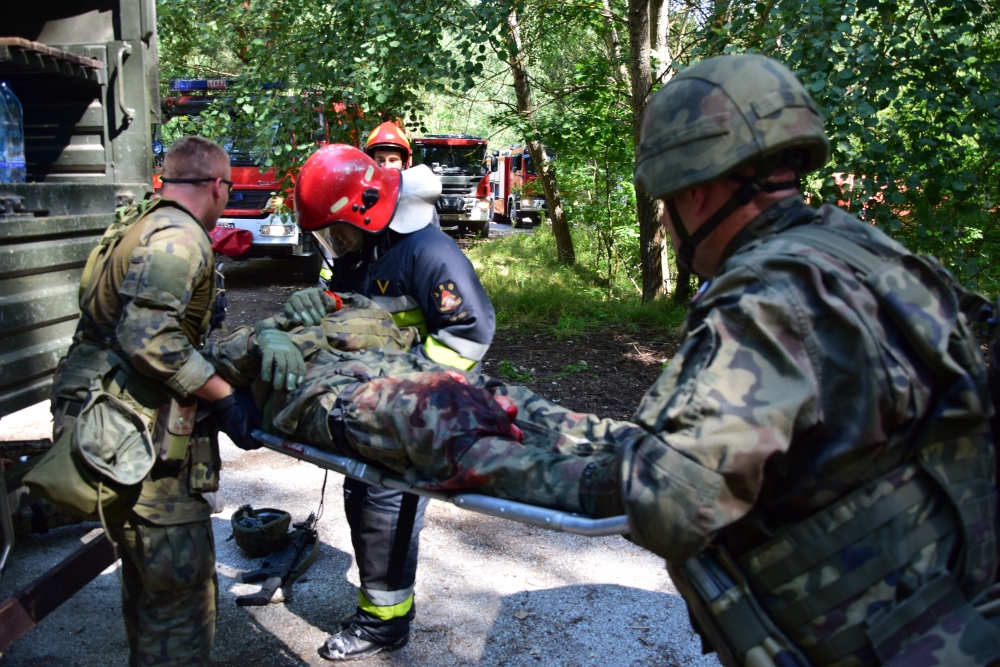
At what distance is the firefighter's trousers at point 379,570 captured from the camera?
3113mm

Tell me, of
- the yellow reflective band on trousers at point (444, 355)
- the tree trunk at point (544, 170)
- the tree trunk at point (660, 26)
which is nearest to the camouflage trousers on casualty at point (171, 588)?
the yellow reflective band on trousers at point (444, 355)

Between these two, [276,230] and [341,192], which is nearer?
[341,192]

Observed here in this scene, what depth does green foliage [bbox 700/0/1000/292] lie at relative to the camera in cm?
408

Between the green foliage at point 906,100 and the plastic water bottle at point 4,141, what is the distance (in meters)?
3.80

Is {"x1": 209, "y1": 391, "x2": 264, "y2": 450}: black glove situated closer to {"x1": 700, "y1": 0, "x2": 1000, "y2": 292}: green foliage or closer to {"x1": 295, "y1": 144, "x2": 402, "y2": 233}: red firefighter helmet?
{"x1": 295, "y1": 144, "x2": 402, "y2": 233}: red firefighter helmet

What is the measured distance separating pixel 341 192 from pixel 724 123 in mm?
1715

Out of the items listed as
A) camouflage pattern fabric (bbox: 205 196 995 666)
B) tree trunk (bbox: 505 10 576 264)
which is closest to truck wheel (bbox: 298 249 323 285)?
tree trunk (bbox: 505 10 576 264)

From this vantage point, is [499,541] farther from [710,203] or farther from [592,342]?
[592,342]

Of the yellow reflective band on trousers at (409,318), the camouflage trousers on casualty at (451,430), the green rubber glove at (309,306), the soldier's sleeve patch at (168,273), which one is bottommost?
the camouflage trousers on casualty at (451,430)

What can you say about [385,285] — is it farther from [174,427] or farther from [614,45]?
[614,45]

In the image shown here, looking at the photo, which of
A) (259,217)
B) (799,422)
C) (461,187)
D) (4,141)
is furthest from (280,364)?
(461,187)

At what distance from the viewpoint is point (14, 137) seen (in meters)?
3.63

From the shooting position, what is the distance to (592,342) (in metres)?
7.41

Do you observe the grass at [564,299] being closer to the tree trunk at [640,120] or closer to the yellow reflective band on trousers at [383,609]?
the tree trunk at [640,120]
